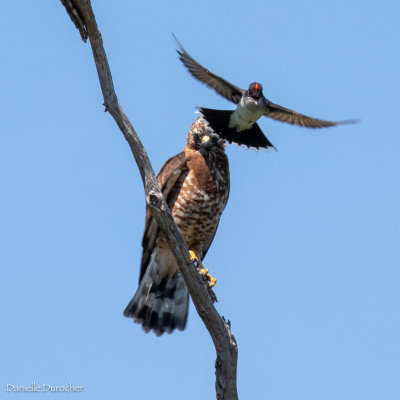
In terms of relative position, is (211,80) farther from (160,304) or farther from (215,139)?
(160,304)

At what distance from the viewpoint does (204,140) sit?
818cm

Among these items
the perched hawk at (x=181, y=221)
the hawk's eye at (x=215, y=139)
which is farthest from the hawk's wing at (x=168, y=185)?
the hawk's eye at (x=215, y=139)

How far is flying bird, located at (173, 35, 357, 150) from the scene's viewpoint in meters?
7.37

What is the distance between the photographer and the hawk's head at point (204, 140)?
8195 mm

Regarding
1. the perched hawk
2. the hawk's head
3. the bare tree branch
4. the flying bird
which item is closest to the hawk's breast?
the perched hawk

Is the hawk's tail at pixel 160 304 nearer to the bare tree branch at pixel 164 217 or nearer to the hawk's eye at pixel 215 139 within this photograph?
the hawk's eye at pixel 215 139

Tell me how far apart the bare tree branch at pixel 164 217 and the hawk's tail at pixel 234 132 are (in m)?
1.74

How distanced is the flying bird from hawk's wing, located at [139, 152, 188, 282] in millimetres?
620

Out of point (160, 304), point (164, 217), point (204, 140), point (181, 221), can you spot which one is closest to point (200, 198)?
point (181, 221)

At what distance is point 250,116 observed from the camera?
7.41 metres

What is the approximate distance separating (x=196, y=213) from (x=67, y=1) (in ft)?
9.45

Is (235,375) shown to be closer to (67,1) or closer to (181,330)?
(181,330)

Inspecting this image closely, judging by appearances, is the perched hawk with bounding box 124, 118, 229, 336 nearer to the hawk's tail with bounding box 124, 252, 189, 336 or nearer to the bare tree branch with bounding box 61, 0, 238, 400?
the hawk's tail with bounding box 124, 252, 189, 336

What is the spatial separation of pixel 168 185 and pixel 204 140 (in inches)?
24.2
